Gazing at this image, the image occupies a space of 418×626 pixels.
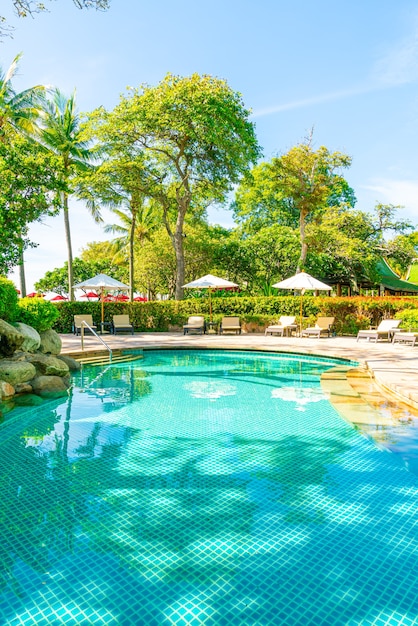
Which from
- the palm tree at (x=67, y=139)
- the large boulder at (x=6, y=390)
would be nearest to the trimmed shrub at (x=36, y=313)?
the large boulder at (x=6, y=390)

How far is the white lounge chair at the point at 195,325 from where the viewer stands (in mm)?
19016

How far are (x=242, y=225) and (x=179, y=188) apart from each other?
15397 mm

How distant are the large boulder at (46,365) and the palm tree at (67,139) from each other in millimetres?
14511

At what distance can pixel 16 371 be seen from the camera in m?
8.39

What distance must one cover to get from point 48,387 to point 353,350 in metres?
9.02

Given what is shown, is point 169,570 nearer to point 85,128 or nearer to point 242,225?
point 85,128

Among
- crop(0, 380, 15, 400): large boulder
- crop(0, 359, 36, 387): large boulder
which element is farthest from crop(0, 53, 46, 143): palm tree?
crop(0, 380, 15, 400): large boulder

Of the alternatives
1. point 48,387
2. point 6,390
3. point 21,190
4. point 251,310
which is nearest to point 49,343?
point 48,387

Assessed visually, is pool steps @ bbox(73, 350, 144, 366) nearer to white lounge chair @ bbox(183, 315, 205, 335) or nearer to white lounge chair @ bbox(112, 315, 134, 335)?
white lounge chair @ bbox(112, 315, 134, 335)

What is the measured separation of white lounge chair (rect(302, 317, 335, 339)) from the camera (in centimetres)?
1751

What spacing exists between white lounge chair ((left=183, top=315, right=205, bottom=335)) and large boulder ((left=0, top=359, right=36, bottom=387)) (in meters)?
10.6

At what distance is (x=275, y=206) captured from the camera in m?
38.7

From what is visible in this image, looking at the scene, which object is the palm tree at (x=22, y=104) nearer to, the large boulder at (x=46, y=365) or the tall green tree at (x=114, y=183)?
the tall green tree at (x=114, y=183)

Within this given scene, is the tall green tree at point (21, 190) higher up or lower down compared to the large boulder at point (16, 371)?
higher up
